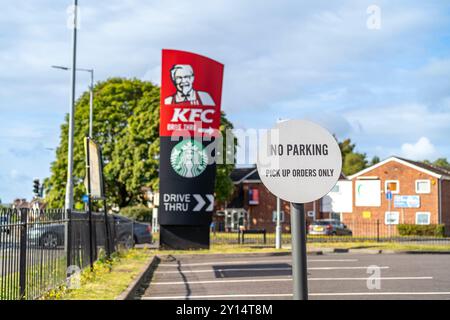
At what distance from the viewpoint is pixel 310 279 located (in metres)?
15.1

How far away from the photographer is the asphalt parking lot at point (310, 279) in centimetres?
1243

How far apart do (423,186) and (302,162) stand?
51.4 metres

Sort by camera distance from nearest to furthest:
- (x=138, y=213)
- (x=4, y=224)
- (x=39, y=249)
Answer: (x=4, y=224) < (x=39, y=249) < (x=138, y=213)

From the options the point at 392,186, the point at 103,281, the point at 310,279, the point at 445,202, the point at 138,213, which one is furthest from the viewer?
the point at 392,186

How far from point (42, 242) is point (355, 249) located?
57.6 feet

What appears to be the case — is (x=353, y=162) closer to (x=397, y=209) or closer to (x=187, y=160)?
(x=397, y=209)

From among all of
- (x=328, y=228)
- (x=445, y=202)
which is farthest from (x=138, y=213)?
(x=445, y=202)

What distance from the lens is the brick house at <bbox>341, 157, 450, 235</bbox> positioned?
174 feet

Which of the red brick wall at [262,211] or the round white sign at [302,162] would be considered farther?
the red brick wall at [262,211]

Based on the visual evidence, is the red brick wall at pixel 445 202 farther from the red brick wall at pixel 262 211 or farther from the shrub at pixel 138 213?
the shrub at pixel 138 213

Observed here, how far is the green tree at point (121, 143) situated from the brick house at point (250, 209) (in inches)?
567

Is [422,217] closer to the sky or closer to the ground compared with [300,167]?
closer to the ground

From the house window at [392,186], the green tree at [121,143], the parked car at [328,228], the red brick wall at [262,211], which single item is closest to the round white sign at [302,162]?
the green tree at [121,143]

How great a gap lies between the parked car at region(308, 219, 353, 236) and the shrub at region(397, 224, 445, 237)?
486cm
